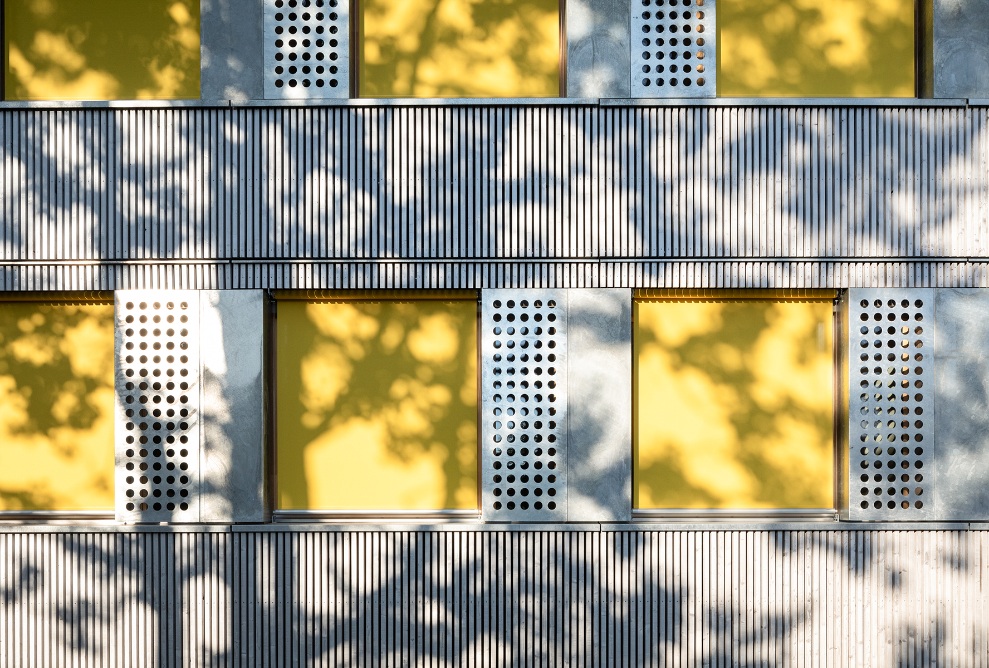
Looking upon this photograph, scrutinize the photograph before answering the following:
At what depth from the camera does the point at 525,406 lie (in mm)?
6129

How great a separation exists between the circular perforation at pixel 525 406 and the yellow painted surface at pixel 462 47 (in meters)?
2.07

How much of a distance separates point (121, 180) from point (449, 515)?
4263 millimetres

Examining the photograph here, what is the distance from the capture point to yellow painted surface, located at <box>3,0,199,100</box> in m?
6.43

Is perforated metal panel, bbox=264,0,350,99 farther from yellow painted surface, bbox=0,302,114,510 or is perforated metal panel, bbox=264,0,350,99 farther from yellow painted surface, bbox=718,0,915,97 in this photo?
yellow painted surface, bbox=718,0,915,97

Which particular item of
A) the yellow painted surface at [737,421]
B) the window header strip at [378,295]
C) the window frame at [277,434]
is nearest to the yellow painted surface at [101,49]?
the window header strip at [378,295]

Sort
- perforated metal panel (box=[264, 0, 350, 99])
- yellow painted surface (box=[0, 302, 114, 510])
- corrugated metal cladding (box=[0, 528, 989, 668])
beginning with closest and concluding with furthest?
corrugated metal cladding (box=[0, 528, 989, 668])
perforated metal panel (box=[264, 0, 350, 99])
yellow painted surface (box=[0, 302, 114, 510])

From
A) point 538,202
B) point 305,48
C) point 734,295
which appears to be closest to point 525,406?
point 538,202

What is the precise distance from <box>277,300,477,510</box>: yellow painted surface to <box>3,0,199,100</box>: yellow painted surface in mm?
2492

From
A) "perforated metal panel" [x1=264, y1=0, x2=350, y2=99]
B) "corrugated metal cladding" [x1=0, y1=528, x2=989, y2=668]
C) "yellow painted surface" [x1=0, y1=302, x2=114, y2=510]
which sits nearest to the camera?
"corrugated metal cladding" [x1=0, y1=528, x2=989, y2=668]

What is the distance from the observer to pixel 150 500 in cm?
617

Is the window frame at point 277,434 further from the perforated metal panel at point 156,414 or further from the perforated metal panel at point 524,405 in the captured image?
the perforated metal panel at point 156,414

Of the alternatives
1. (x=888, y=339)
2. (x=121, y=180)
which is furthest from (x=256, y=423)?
(x=888, y=339)

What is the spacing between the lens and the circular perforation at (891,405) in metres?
6.12

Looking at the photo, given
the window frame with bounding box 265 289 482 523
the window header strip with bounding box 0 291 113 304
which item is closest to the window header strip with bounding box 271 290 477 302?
the window frame with bounding box 265 289 482 523
